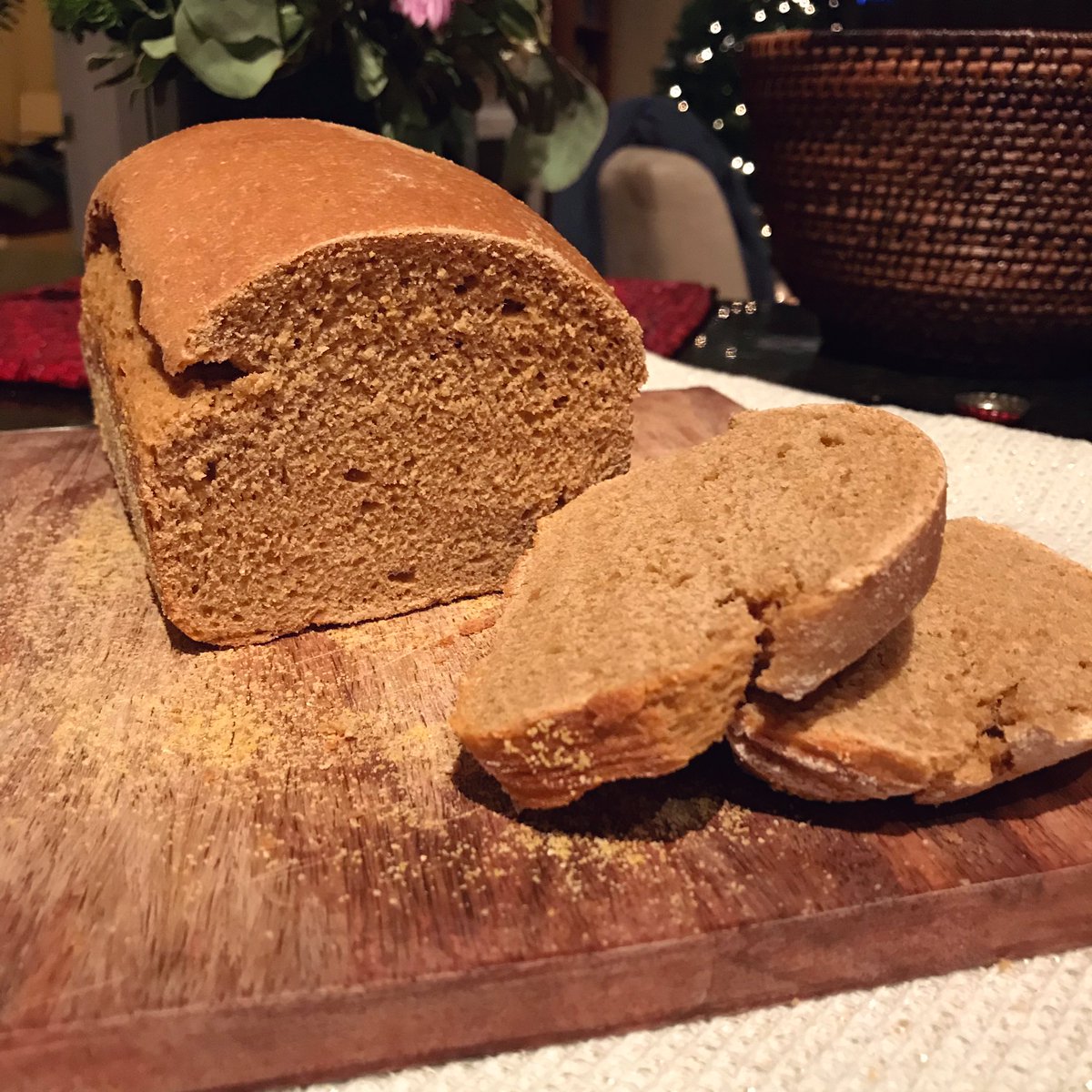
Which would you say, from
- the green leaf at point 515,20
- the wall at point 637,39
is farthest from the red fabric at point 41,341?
the wall at point 637,39

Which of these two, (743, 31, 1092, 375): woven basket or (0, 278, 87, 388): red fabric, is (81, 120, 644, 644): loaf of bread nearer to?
(0, 278, 87, 388): red fabric

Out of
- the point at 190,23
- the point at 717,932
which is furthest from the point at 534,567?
the point at 190,23

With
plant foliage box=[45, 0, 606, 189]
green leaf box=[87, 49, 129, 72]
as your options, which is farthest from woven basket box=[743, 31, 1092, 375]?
green leaf box=[87, 49, 129, 72]

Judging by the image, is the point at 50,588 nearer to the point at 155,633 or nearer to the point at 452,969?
the point at 155,633

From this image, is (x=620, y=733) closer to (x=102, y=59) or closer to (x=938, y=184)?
(x=938, y=184)

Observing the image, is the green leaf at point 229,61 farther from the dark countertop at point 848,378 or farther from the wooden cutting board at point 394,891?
the wooden cutting board at point 394,891

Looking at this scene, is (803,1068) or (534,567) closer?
(803,1068)
